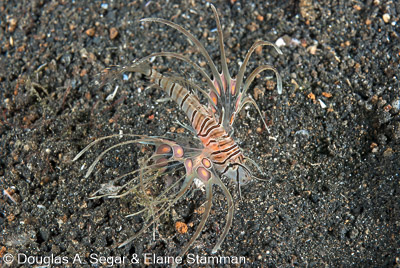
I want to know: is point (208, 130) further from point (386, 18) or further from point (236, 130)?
point (386, 18)

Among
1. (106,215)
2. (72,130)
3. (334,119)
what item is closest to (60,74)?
(72,130)

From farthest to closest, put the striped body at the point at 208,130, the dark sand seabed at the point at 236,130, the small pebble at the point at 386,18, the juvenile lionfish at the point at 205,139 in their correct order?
the small pebble at the point at 386,18 < the dark sand seabed at the point at 236,130 < the striped body at the point at 208,130 < the juvenile lionfish at the point at 205,139

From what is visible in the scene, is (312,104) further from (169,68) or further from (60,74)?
(60,74)

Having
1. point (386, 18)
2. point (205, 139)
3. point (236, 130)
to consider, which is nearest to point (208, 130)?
point (205, 139)

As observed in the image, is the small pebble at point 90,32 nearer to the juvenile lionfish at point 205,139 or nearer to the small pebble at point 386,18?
the juvenile lionfish at point 205,139

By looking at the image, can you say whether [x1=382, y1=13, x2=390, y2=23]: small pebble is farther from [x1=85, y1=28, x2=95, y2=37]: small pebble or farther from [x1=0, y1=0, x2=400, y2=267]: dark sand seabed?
[x1=85, y1=28, x2=95, y2=37]: small pebble

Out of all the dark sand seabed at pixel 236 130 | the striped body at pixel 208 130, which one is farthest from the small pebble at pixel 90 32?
the striped body at pixel 208 130

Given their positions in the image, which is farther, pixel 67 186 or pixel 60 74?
pixel 60 74

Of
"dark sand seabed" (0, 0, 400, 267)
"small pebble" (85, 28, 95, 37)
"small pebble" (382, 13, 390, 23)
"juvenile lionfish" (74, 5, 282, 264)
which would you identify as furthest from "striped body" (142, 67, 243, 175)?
"small pebble" (382, 13, 390, 23)
